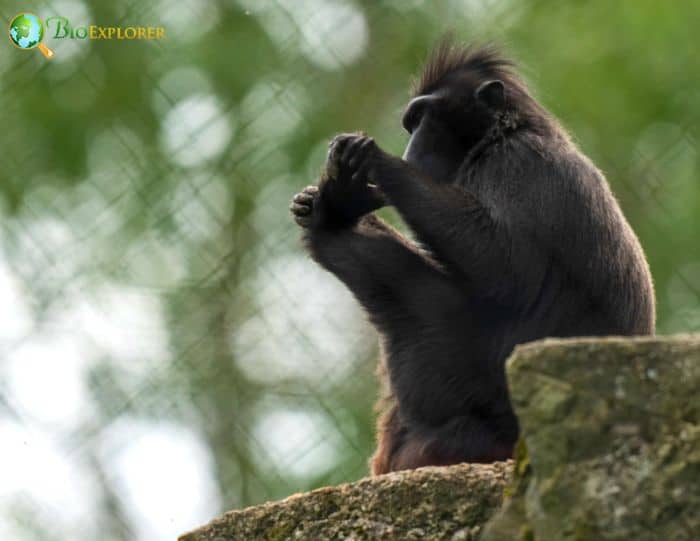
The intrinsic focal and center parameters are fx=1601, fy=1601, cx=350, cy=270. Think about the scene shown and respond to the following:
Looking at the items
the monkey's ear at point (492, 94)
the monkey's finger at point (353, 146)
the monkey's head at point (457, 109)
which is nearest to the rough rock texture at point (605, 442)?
the monkey's finger at point (353, 146)

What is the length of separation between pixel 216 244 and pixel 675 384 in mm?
5202

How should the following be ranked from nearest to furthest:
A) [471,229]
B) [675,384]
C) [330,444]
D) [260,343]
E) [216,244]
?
[675,384] → [471,229] → [330,444] → [260,343] → [216,244]

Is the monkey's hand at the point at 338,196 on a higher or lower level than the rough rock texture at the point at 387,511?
higher

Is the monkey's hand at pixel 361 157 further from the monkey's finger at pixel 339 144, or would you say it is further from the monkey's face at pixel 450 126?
the monkey's face at pixel 450 126

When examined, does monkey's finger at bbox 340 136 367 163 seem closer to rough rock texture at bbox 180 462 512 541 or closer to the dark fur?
the dark fur

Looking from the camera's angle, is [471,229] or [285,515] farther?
[471,229]

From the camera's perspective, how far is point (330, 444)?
6293 mm

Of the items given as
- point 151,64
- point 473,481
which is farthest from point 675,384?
point 151,64

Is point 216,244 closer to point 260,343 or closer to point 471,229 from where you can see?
point 260,343

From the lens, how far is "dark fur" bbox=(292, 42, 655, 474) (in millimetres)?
3723

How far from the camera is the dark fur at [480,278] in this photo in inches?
147

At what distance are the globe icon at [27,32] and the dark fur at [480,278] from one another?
3922 millimetres

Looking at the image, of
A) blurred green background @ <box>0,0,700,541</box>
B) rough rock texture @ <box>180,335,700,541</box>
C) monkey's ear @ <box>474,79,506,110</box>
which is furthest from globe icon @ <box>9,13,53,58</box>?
rough rock texture @ <box>180,335,700,541</box>

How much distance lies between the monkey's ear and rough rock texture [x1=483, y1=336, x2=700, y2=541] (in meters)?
1.91
